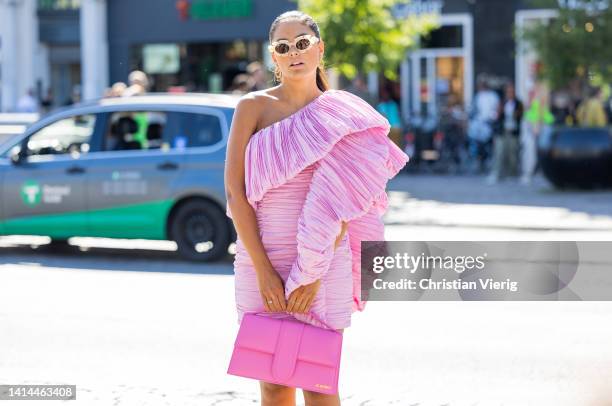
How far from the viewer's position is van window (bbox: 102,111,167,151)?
11.4 m

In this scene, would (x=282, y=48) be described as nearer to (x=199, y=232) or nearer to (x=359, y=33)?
(x=199, y=232)

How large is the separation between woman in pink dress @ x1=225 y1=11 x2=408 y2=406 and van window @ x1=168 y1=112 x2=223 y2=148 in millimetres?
7191

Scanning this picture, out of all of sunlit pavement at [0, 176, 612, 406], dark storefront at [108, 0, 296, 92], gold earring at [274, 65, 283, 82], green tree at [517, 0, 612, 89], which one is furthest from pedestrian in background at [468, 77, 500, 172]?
gold earring at [274, 65, 283, 82]

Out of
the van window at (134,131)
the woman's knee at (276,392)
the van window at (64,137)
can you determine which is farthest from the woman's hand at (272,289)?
the van window at (64,137)

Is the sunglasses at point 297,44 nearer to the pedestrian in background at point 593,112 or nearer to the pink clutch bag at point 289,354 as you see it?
the pink clutch bag at point 289,354

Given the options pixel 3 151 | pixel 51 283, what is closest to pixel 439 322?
pixel 51 283

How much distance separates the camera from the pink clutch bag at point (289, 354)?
148 inches

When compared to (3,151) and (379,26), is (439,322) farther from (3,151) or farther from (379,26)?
(379,26)

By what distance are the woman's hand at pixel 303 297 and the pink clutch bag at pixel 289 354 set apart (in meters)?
0.05

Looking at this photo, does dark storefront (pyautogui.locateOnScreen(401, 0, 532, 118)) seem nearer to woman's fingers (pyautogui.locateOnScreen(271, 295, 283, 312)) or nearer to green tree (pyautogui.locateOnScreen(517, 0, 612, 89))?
green tree (pyautogui.locateOnScreen(517, 0, 612, 89))

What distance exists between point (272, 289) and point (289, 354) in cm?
23

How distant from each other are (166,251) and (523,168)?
454 inches

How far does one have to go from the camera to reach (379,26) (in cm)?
1934

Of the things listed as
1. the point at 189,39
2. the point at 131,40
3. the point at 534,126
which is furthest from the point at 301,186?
the point at 131,40
